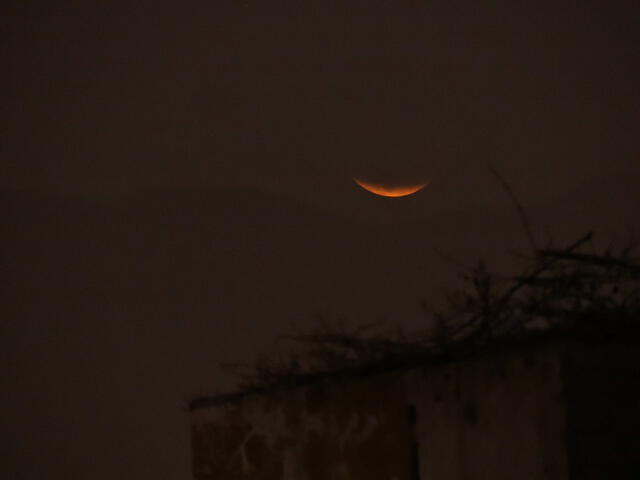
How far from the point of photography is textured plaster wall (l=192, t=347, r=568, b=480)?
3.01m

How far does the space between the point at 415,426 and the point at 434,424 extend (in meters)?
0.13

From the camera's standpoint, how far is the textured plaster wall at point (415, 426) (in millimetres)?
3012

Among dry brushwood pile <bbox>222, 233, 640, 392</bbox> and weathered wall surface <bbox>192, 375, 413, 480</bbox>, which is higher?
dry brushwood pile <bbox>222, 233, 640, 392</bbox>

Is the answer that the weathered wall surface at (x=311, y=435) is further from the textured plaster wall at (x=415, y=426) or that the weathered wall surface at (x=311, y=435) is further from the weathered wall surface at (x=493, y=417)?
the weathered wall surface at (x=493, y=417)

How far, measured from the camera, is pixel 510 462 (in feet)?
10.2

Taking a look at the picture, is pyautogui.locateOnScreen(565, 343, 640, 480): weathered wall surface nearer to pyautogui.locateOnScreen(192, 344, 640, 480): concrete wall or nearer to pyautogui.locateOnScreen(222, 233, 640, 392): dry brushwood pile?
pyautogui.locateOnScreen(192, 344, 640, 480): concrete wall

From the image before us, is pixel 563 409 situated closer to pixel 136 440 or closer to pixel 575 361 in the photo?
pixel 575 361

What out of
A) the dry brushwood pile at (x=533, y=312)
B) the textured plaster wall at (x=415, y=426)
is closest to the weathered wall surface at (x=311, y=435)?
the textured plaster wall at (x=415, y=426)

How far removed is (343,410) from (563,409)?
1.32 meters

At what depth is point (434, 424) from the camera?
Result: 11.4 feet

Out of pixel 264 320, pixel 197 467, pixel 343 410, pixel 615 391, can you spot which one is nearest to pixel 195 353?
pixel 264 320

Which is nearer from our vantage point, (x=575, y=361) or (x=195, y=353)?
(x=575, y=361)

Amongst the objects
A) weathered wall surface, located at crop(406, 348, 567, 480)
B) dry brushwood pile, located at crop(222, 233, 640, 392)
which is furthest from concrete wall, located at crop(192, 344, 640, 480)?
dry brushwood pile, located at crop(222, 233, 640, 392)

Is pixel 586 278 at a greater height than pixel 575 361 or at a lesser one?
greater
